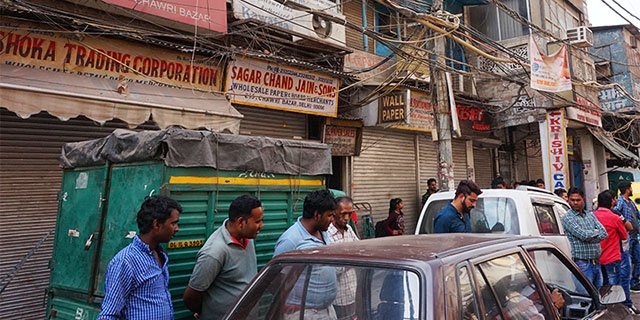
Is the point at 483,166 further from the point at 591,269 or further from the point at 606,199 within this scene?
the point at 591,269

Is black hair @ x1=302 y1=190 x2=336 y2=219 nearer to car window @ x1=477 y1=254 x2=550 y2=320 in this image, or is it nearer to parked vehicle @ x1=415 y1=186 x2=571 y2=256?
car window @ x1=477 y1=254 x2=550 y2=320

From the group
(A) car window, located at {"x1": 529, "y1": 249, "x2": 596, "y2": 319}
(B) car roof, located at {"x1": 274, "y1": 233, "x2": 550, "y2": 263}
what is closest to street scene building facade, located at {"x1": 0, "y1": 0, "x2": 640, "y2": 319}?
(B) car roof, located at {"x1": 274, "y1": 233, "x2": 550, "y2": 263}

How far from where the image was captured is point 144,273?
2637 millimetres

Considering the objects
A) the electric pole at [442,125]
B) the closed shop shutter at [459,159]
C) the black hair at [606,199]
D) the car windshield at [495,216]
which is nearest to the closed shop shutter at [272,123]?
the electric pole at [442,125]

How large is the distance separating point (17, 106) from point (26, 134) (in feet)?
3.12

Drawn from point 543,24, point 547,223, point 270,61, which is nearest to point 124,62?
point 270,61

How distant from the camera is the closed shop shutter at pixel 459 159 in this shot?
529 inches

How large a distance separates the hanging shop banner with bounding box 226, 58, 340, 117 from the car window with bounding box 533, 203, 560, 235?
439 cm

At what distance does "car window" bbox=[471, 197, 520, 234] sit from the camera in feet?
17.8

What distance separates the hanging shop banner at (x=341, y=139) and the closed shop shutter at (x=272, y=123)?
51cm

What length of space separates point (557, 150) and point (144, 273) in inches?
472

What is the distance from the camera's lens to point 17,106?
5.02 metres

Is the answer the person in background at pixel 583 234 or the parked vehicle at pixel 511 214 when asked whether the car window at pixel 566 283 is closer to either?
the parked vehicle at pixel 511 214

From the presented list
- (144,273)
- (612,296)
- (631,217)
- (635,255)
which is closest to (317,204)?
(144,273)
